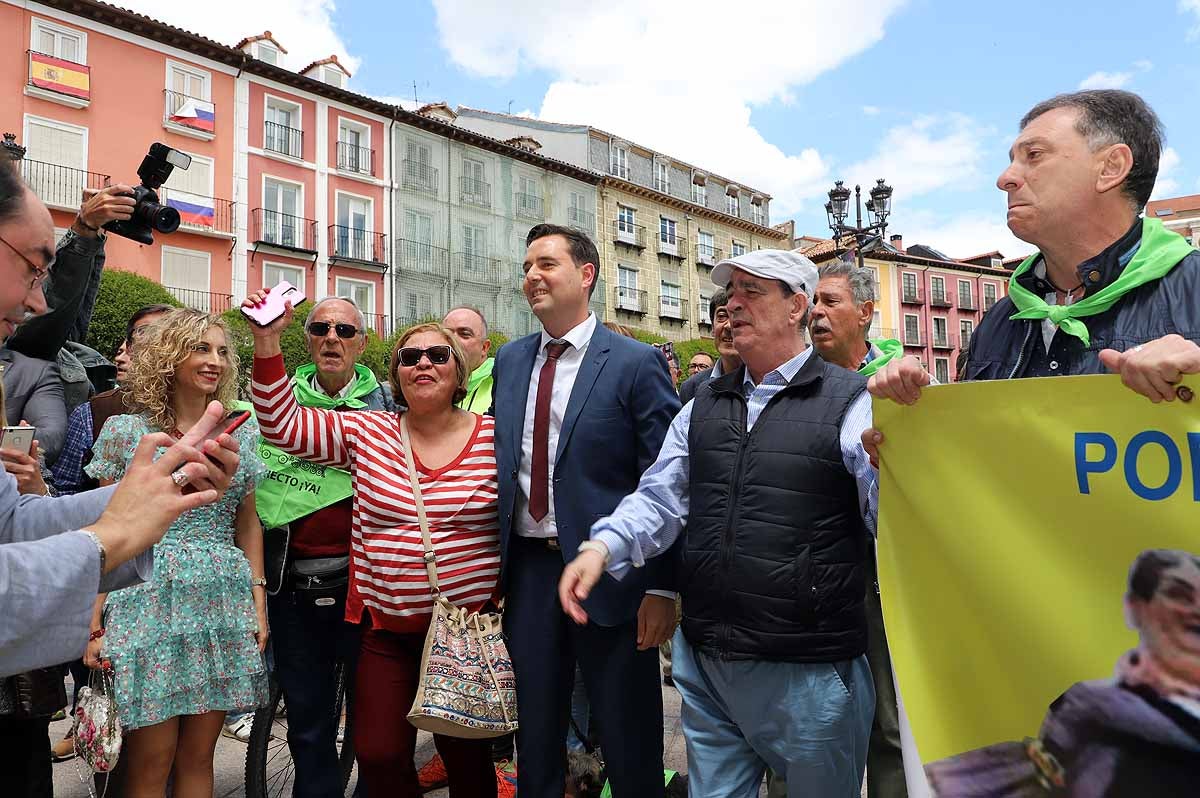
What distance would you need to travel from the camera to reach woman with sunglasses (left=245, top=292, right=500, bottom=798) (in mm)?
3139

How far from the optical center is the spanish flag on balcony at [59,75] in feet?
74.7

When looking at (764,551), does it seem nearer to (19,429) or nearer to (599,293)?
(19,429)

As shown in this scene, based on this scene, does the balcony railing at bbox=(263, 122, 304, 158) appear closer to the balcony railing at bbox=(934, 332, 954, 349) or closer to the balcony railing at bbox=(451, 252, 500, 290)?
the balcony railing at bbox=(451, 252, 500, 290)

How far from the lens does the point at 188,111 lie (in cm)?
2562

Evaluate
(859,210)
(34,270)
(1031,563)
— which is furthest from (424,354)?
(859,210)

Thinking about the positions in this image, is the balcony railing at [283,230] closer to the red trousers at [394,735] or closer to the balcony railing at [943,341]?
the red trousers at [394,735]

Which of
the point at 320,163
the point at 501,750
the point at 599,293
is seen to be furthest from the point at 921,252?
the point at 501,750

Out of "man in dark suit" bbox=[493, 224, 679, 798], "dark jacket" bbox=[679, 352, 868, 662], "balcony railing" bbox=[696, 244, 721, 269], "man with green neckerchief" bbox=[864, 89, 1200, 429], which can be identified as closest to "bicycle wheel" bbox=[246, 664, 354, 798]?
"man in dark suit" bbox=[493, 224, 679, 798]

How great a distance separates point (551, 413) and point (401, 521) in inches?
28.2

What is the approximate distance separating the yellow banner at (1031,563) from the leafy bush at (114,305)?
904 inches

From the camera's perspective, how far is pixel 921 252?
2260 inches

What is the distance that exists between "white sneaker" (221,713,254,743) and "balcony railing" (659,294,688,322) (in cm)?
3786

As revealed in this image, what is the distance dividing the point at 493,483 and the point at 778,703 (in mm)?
1396

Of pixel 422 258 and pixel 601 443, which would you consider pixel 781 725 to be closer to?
pixel 601 443
